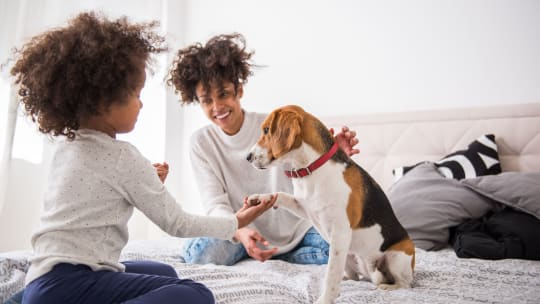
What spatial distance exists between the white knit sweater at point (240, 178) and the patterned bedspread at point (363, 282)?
248 millimetres

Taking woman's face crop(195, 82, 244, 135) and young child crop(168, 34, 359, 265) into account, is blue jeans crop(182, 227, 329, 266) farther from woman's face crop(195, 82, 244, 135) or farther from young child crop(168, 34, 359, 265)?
woman's face crop(195, 82, 244, 135)

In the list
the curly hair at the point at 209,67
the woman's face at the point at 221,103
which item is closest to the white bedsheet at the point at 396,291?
the woman's face at the point at 221,103

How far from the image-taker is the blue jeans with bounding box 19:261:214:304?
938 millimetres

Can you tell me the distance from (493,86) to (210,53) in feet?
6.23

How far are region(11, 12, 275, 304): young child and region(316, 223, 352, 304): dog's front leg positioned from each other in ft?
1.13

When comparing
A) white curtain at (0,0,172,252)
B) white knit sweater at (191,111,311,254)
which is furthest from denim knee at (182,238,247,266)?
white curtain at (0,0,172,252)

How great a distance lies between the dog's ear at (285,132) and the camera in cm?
136

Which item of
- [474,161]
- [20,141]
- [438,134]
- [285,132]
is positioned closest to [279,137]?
[285,132]

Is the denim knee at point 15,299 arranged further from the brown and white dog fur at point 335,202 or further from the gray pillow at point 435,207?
the gray pillow at point 435,207

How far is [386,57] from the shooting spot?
9.79ft

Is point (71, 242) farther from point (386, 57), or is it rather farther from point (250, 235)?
point (386, 57)

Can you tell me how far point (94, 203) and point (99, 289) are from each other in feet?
0.70

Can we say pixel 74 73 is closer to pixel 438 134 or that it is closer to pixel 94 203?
pixel 94 203

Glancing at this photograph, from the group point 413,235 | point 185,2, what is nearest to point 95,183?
point 413,235
